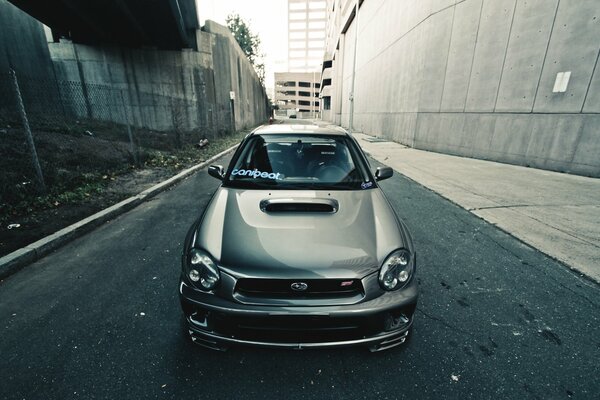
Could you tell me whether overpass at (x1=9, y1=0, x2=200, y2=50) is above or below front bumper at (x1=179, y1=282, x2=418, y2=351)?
above

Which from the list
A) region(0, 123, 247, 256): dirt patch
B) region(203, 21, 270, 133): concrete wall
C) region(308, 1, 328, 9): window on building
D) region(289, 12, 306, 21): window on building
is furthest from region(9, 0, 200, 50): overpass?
region(289, 12, 306, 21): window on building

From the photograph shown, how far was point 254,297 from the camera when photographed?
68.7 inches

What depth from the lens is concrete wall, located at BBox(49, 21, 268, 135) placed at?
16234 millimetres

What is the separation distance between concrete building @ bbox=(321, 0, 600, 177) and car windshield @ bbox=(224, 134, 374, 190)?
29.7ft

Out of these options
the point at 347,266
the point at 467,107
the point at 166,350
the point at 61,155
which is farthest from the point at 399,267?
the point at 467,107

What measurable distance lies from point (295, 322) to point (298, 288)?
20cm

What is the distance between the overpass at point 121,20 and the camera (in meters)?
11.5

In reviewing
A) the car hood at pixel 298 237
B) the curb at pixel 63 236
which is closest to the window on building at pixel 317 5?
the curb at pixel 63 236

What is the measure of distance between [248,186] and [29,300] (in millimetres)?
2472

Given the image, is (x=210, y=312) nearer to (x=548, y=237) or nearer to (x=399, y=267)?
(x=399, y=267)

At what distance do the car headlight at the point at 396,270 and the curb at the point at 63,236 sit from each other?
412 centimetres

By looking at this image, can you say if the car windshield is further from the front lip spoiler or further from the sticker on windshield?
the front lip spoiler

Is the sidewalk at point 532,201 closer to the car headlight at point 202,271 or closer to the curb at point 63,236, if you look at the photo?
the car headlight at point 202,271

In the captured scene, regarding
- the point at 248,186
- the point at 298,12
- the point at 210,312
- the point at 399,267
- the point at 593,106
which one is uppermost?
the point at 298,12
